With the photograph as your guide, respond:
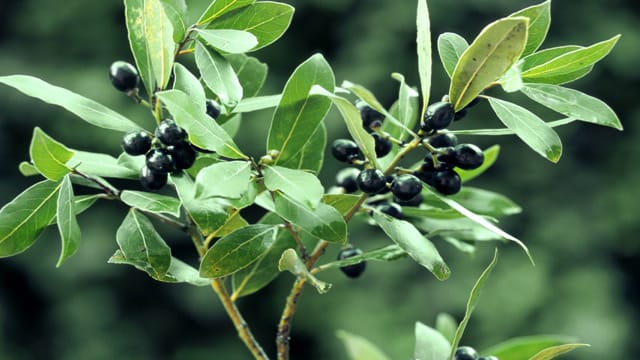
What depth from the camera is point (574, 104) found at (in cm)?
77

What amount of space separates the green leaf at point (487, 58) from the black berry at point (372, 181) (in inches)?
4.0

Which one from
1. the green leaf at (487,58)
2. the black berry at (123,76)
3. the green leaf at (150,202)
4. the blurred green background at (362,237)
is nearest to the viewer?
the green leaf at (487,58)

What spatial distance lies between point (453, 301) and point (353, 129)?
3.72 metres

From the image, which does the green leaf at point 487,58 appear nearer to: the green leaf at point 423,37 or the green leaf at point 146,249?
the green leaf at point 423,37

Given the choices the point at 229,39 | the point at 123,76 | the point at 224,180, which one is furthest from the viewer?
the point at 123,76

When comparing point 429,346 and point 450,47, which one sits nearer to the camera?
point 450,47

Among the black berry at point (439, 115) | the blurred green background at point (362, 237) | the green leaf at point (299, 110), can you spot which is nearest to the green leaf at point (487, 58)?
the black berry at point (439, 115)

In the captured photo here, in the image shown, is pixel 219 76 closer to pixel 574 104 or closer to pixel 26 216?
pixel 26 216

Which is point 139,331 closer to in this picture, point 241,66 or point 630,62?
point 630,62

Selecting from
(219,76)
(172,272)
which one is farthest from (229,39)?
(172,272)

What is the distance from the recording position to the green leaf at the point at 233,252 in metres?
0.82

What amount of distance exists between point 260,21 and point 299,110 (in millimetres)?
108

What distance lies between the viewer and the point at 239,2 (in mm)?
834

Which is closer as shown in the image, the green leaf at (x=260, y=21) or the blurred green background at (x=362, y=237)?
the green leaf at (x=260, y=21)
